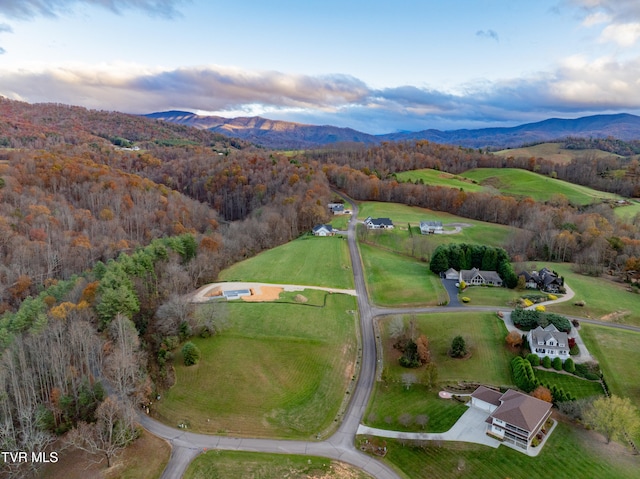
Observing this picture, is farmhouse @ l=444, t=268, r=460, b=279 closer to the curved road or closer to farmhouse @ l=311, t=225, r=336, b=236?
the curved road

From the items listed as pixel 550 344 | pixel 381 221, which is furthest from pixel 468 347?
pixel 381 221

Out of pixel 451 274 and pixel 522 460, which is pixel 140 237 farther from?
pixel 522 460

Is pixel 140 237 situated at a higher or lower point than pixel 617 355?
higher

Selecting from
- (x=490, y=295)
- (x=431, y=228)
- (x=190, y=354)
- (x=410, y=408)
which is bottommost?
(x=410, y=408)

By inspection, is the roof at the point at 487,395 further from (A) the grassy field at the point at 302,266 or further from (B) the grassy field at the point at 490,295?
(A) the grassy field at the point at 302,266

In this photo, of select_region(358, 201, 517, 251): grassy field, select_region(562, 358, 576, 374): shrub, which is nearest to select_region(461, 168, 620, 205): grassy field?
select_region(358, 201, 517, 251): grassy field

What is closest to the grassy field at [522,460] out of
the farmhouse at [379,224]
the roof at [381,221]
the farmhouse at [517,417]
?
→ the farmhouse at [517,417]
